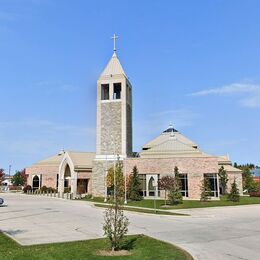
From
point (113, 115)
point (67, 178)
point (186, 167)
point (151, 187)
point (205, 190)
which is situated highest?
point (113, 115)

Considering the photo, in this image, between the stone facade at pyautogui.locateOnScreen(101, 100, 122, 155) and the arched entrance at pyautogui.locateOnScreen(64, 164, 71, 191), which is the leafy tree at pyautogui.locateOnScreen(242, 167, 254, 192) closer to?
the stone facade at pyautogui.locateOnScreen(101, 100, 122, 155)

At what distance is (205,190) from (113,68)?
23.5 meters

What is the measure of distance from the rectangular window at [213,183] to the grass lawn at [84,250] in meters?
31.6

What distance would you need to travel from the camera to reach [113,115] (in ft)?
165

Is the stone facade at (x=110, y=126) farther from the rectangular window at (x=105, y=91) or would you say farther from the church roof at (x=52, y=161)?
the church roof at (x=52, y=161)

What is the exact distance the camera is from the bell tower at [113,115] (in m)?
49.2

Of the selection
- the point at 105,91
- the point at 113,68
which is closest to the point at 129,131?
the point at 105,91

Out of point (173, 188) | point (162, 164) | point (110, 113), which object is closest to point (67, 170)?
point (110, 113)

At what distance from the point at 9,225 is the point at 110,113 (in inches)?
1254

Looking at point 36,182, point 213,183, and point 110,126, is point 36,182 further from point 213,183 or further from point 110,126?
point 213,183

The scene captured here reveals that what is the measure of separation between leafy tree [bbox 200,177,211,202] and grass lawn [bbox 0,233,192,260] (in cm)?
2664

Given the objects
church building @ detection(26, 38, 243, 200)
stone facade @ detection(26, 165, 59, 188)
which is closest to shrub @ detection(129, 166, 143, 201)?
church building @ detection(26, 38, 243, 200)

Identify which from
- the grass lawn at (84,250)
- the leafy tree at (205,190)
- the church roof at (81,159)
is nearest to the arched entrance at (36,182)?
the church roof at (81,159)

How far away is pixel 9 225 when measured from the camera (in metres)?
19.9
